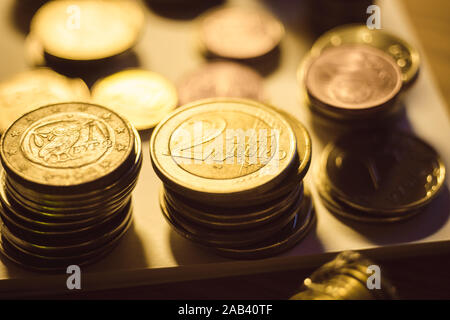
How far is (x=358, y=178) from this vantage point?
3.55ft

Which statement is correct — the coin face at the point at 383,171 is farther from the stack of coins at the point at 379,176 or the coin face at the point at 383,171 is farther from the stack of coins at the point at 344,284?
the stack of coins at the point at 344,284

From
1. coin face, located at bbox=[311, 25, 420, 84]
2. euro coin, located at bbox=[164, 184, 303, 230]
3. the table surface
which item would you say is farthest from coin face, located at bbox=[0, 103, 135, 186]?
coin face, located at bbox=[311, 25, 420, 84]

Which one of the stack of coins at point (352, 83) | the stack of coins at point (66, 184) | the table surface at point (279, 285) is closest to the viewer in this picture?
the stack of coins at point (66, 184)

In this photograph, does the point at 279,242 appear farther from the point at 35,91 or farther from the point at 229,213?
the point at 35,91

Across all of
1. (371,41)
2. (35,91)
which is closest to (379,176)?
(371,41)

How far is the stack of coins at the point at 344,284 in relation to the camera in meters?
0.88

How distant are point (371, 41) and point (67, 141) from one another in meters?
0.80

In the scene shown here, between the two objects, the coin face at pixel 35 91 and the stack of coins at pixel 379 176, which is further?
the coin face at pixel 35 91

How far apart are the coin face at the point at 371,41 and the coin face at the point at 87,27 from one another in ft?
1.49

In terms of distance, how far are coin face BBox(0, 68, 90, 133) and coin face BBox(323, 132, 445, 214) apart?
0.55 m

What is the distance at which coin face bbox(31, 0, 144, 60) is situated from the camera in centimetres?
135

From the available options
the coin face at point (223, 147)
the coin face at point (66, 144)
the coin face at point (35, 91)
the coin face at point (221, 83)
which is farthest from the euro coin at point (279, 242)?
the coin face at point (35, 91)

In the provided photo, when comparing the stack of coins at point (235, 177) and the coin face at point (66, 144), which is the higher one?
the coin face at point (66, 144)
